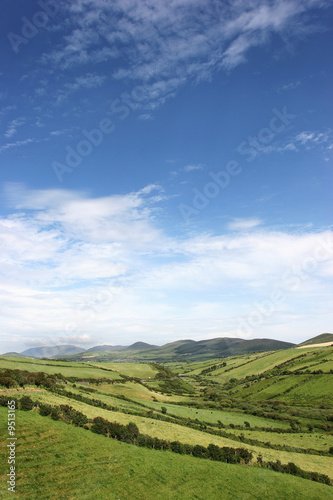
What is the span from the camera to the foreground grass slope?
76.6 ft

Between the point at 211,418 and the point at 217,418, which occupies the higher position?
the point at 211,418

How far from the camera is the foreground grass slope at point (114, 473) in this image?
23344mm

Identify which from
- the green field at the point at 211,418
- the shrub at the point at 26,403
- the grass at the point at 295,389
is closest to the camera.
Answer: the green field at the point at 211,418

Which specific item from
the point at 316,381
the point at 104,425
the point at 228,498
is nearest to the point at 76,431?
the point at 104,425

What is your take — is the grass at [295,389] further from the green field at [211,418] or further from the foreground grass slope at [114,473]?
the foreground grass slope at [114,473]

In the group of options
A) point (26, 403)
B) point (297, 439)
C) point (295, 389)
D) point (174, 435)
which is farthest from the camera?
point (295, 389)

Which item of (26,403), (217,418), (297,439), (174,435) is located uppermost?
(26,403)

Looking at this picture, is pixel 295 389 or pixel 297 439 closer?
pixel 297 439

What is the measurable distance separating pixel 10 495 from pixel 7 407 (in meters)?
12.5

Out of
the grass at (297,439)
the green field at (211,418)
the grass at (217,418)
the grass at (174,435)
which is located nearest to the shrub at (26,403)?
the green field at (211,418)

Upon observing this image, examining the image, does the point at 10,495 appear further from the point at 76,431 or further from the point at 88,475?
the point at 76,431

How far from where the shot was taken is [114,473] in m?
26.9

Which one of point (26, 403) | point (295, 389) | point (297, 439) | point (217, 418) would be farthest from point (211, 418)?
point (295, 389)

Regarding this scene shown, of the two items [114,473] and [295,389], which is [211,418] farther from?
[295,389]
